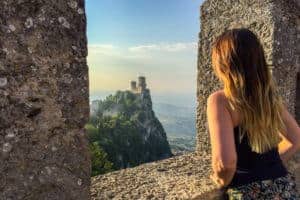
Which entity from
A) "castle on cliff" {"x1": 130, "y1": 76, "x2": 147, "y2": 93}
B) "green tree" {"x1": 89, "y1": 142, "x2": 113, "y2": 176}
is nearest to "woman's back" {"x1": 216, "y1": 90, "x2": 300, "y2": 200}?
"green tree" {"x1": 89, "y1": 142, "x2": 113, "y2": 176}

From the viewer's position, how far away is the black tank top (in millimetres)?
2773

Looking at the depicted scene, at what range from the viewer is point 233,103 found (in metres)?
2.69

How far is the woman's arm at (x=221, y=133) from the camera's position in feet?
8.59

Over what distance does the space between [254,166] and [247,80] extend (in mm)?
475

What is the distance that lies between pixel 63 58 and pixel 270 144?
1.20m

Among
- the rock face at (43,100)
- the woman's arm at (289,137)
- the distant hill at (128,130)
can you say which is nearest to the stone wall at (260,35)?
the woman's arm at (289,137)

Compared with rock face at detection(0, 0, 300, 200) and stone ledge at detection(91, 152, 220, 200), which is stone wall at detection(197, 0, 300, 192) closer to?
stone ledge at detection(91, 152, 220, 200)

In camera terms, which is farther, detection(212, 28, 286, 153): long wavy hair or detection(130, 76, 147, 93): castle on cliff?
detection(130, 76, 147, 93): castle on cliff

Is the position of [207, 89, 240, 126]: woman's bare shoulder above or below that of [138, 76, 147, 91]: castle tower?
above

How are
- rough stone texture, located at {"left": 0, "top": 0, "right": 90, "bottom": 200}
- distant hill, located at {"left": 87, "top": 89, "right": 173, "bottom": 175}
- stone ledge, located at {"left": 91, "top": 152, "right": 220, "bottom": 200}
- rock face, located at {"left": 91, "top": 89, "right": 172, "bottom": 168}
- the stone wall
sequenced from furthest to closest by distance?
rock face, located at {"left": 91, "top": 89, "right": 172, "bottom": 168}, distant hill, located at {"left": 87, "top": 89, "right": 173, "bottom": 175}, the stone wall, stone ledge, located at {"left": 91, "top": 152, "right": 220, "bottom": 200}, rough stone texture, located at {"left": 0, "top": 0, "right": 90, "bottom": 200}

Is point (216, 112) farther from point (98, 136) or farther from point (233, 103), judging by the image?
point (98, 136)

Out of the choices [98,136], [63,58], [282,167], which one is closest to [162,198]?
[282,167]

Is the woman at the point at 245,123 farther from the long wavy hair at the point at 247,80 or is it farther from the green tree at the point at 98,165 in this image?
the green tree at the point at 98,165

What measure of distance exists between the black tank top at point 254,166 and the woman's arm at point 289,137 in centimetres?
27
